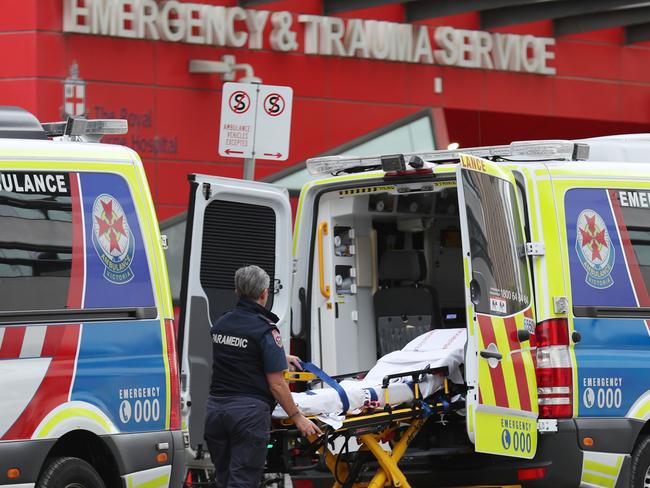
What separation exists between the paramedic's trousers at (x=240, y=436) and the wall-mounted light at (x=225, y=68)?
10.4m

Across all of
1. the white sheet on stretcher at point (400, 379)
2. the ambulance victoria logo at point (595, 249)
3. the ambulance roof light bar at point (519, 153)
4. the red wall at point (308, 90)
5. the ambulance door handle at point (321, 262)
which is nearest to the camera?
the white sheet on stretcher at point (400, 379)

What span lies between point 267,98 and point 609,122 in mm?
13002

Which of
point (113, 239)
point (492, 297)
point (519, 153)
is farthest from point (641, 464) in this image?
point (113, 239)

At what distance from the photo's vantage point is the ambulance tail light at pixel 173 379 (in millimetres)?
8336

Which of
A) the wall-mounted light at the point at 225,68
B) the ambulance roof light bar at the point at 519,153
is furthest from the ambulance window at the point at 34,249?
the wall-mounted light at the point at 225,68

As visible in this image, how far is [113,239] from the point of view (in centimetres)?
818

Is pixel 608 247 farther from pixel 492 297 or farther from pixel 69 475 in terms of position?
pixel 69 475

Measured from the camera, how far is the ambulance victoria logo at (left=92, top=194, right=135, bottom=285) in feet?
26.7

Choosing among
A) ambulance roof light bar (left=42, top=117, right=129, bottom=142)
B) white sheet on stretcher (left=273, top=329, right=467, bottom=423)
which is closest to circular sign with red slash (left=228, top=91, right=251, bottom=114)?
ambulance roof light bar (left=42, top=117, right=129, bottom=142)

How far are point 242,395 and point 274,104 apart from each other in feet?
12.2

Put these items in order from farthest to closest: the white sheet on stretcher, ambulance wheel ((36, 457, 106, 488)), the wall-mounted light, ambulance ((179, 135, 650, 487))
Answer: the wall-mounted light → ambulance ((179, 135, 650, 487)) → the white sheet on stretcher → ambulance wheel ((36, 457, 106, 488))

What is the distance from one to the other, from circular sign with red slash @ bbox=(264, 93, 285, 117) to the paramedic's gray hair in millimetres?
3312

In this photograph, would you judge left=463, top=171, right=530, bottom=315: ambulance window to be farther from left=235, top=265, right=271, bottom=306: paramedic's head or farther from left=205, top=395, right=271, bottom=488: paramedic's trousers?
left=205, top=395, right=271, bottom=488: paramedic's trousers

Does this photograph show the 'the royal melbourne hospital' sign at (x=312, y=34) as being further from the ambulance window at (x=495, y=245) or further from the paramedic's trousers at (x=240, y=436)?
the paramedic's trousers at (x=240, y=436)
